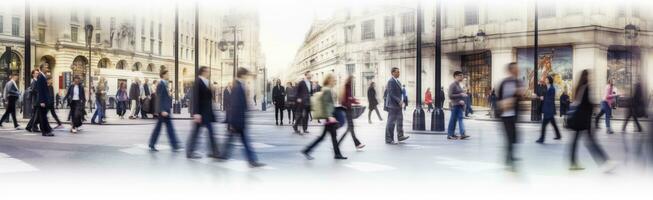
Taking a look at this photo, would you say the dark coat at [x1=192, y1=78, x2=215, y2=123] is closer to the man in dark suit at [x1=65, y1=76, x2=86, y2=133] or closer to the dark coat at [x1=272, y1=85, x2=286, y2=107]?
the man in dark suit at [x1=65, y1=76, x2=86, y2=133]

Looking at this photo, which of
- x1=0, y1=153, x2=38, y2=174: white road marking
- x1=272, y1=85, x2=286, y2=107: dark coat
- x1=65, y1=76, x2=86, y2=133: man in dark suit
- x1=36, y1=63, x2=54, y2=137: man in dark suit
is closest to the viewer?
x1=0, y1=153, x2=38, y2=174: white road marking

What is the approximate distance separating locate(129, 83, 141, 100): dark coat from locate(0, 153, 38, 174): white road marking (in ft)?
33.4

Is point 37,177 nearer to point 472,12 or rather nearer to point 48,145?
point 48,145

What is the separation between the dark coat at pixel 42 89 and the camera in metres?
10.6

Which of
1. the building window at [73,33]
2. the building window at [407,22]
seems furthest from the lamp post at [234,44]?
the building window at [73,33]

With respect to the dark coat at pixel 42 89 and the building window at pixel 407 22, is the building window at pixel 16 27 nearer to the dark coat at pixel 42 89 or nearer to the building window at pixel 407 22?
the dark coat at pixel 42 89

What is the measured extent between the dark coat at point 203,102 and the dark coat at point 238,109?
0.91 meters

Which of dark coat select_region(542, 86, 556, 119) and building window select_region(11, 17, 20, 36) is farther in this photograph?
building window select_region(11, 17, 20, 36)

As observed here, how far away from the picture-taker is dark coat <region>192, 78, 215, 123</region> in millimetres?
7184

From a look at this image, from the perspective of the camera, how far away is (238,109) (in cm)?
633

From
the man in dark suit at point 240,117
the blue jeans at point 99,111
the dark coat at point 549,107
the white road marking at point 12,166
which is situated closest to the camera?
the white road marking at point 12,166

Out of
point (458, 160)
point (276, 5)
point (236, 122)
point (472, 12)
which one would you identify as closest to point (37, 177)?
point (236, 122)

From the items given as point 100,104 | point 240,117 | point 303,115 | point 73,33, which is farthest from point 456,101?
point 73,33

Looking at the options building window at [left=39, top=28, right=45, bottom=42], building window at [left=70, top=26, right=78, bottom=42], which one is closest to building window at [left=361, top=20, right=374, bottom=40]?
building window at [left=39, top=28, right=45, bottom=42]
